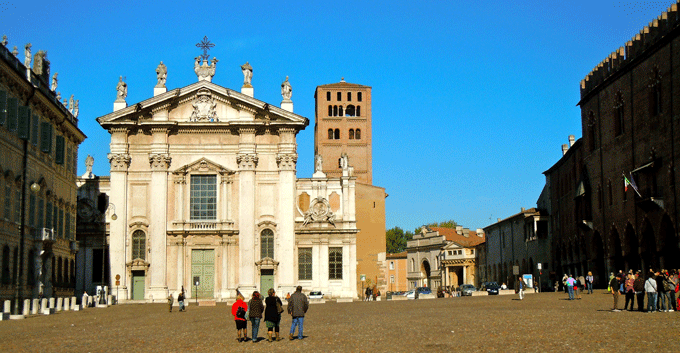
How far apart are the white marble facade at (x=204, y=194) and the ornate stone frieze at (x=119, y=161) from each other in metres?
0.07

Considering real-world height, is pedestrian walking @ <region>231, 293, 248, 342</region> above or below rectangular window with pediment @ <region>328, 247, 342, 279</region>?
below

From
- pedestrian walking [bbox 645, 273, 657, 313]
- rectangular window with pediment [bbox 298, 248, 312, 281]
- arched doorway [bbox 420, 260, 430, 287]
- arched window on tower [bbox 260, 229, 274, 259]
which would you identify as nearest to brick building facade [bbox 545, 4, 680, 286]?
pedestrian walking [bbox 645, 273, 657, 313]

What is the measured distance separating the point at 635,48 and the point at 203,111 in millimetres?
27833

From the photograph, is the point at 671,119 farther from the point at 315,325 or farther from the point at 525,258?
the point at 525,258

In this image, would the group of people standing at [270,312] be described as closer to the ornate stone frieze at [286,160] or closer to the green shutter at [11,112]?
the green shutter at [11,112]

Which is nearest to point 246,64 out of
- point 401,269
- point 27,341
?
point 27,341

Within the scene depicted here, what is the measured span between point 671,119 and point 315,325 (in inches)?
820

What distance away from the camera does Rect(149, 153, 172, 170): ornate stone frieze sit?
55.6m

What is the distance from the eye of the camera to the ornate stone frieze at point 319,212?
5806 centimetres

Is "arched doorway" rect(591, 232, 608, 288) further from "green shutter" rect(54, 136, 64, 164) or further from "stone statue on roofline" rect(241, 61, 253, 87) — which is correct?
"green shutter" rect(54, 136, 64, 164)

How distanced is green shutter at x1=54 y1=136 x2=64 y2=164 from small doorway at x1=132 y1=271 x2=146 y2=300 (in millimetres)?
12244

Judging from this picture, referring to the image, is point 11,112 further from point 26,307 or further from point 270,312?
point 270,312

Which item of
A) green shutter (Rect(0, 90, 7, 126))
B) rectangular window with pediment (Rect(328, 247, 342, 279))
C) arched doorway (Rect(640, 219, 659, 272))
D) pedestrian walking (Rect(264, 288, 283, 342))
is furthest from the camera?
rectangular window with pediment (Rect(328, 247, 342, 279))

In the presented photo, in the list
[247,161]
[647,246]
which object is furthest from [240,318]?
[247,161]
